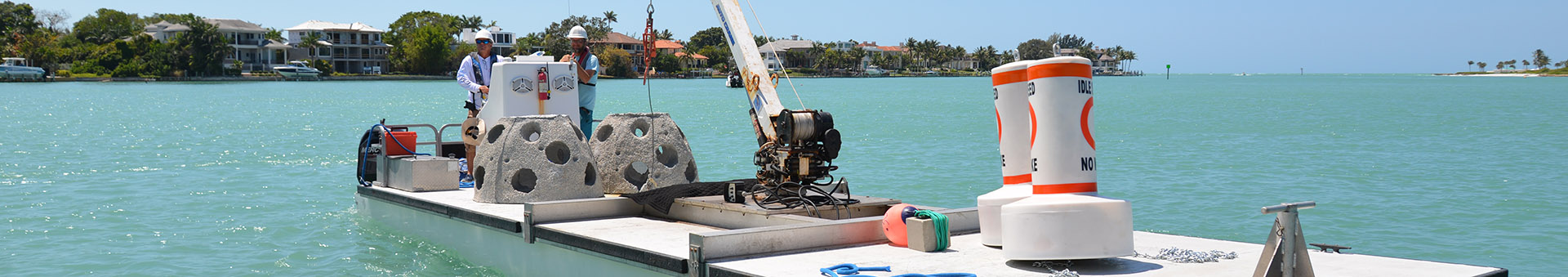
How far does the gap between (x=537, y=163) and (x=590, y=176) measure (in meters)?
0.61

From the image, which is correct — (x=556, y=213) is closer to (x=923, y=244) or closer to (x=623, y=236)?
(x=623, y=236)

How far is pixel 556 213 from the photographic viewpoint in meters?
9.90

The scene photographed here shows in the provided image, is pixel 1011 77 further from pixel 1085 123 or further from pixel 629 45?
pixel 629 45

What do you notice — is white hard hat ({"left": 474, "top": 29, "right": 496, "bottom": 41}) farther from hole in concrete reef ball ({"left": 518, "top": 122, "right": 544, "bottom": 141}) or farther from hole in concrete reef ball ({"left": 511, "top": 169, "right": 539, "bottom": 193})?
hole in concrete reef ball ({"left": 511, "top": 169, "right": 539, "bottom": 193})

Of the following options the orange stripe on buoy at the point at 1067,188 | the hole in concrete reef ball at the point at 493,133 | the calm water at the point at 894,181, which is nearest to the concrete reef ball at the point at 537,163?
the hole in concrete reef ball at the point at 493,133

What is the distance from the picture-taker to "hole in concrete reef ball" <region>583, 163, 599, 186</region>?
11.3 m

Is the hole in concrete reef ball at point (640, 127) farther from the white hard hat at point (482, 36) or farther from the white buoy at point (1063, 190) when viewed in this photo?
the white buoy at point (1063, 190)

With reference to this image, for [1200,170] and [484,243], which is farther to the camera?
[1200,170]

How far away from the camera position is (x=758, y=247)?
7.76 m

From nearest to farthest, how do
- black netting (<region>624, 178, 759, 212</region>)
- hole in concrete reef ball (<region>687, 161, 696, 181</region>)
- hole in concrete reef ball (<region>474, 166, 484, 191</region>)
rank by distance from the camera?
black netting (<region>624, 178, 759, 212</region>), hole in concrete reef ball (<region>474, 166, 484, 191</region>), hole in concrete reef ball (<region>687, 161, 696, 181</region>)

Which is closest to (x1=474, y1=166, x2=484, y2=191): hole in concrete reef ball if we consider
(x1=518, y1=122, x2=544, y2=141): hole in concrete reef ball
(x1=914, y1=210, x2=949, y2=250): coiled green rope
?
(x1=518, y1=122, x2=544, y2=141): hole in concrete reef ball

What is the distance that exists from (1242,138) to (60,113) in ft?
161

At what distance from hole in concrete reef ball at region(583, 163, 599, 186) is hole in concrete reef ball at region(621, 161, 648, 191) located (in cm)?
37

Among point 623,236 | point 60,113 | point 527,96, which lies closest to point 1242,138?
point 527,96
